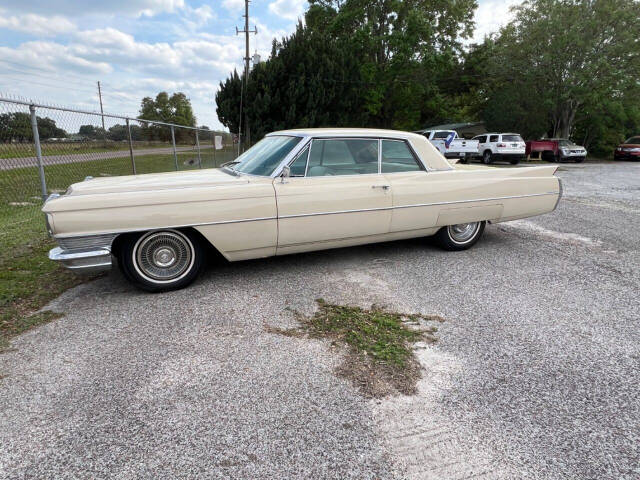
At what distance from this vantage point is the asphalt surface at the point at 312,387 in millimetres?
1840

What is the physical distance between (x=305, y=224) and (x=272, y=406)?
6.73 ft

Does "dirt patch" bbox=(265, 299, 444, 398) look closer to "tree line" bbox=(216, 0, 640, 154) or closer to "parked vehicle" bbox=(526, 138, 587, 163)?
"tree line" bbox=(216, 0, 640, 154)

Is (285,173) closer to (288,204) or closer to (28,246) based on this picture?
(288,204)

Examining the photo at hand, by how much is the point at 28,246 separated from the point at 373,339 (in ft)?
15.7

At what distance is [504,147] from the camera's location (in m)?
19.0

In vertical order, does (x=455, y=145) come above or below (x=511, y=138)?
below

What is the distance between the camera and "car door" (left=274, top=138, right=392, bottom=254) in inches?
153

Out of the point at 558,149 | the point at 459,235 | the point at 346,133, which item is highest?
the point at 346,133

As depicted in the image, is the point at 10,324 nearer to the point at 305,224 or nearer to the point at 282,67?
the point at 305,224

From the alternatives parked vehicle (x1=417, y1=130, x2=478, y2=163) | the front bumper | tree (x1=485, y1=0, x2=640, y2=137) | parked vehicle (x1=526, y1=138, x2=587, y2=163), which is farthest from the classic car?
the front bumper

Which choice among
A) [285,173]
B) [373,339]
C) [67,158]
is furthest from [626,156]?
[67,158]

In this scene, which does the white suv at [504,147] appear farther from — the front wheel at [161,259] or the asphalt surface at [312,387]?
the front wheel at [161,259]

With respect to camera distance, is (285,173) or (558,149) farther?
(558,149)

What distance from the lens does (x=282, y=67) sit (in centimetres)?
2097
